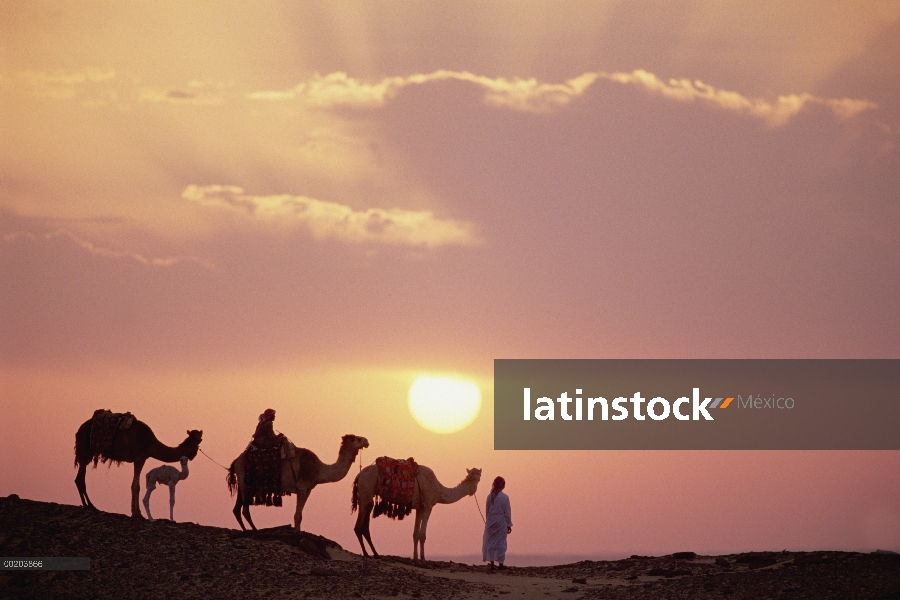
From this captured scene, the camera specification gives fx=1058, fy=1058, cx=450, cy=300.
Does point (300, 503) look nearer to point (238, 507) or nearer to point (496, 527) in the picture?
point (238, 507)

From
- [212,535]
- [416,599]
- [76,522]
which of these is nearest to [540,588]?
[416,599]

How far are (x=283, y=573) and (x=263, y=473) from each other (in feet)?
16.8

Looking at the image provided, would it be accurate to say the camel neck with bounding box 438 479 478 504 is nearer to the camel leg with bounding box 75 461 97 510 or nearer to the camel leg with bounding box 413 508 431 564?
the camel leg with bounding box 413 508 431 564

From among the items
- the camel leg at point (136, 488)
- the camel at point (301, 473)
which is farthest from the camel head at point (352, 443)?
the camel leg at point (136, 488)

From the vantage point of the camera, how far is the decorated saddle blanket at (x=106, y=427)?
26.1m

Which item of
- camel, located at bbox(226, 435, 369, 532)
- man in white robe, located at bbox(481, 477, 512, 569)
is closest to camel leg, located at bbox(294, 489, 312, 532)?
camel, located at bbox(226, 435, 369, 532)

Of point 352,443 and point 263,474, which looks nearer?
point 263,474

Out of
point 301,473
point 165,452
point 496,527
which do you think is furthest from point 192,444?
point 496,527

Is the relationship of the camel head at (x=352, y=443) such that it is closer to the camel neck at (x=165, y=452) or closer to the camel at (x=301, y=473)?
the camel at (x=301, y=473)

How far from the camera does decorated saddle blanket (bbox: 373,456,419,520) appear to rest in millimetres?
28250

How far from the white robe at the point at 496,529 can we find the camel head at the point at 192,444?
324 inches

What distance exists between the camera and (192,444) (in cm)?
2847

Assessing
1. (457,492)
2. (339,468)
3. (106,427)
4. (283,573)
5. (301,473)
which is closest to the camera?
(283,573)

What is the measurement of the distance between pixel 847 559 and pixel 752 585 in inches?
106
